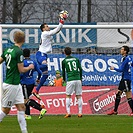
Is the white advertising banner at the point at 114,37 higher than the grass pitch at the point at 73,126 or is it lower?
higher

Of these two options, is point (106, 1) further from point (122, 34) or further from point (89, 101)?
point (89, 101)

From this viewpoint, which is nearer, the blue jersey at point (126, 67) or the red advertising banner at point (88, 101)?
the blue jersey at point (126, 67)

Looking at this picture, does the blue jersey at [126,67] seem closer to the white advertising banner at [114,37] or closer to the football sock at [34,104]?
the football sock at [34,104]

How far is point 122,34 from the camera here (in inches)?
1038

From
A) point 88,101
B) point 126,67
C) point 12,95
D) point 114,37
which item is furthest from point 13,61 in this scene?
point 114,37

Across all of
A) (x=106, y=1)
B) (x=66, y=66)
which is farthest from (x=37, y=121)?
(x=106, y=1)

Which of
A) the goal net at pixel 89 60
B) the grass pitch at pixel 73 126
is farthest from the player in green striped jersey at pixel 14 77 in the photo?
the goal net at pixel 89 60

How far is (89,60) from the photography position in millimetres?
25531

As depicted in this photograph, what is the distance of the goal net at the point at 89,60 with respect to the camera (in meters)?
24.2

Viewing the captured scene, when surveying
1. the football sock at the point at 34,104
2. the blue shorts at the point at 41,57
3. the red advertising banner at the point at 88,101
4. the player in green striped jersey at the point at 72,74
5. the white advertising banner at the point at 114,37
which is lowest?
the red advertising banner at the point at 88,101

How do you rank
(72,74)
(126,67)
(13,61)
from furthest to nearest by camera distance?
(126,67)
(72,74)
(13,61)

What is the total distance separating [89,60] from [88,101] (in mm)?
1954

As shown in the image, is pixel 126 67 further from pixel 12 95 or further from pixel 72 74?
pixel 12 95

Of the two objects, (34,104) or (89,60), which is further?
(89,60)
